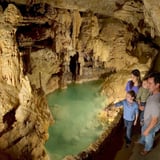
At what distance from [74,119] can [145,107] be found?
6599mm

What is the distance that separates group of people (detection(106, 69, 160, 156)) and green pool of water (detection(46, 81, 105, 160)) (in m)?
4.59

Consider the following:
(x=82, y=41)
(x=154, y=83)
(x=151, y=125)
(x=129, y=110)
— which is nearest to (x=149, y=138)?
(x=151, y=125)

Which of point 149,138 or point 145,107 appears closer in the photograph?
point 145,107

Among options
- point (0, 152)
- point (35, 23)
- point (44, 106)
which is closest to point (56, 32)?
point (35, 23)

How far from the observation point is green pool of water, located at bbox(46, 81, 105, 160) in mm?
8977

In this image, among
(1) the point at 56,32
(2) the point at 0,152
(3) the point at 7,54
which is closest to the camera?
(2) the point at 0,152

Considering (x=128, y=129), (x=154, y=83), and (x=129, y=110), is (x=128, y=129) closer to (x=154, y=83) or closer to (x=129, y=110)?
(x=129, y=110)

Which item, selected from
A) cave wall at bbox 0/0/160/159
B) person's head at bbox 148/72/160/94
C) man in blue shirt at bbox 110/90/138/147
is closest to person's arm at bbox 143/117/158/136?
person's head at bbox 148/72/160/94

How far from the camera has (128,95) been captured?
3.90 m

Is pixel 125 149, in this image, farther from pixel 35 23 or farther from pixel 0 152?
pixel 35 23

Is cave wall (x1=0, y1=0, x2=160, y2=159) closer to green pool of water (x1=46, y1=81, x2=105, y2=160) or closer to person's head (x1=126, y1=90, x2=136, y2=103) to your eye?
green pool of water (x1=46, y1=81, x2=105, y2=160)

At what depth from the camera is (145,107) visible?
366 centimetres

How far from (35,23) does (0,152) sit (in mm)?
5812

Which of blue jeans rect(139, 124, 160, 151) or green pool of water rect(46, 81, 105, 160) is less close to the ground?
blue jeans rect(139, 124, 160, 151)
